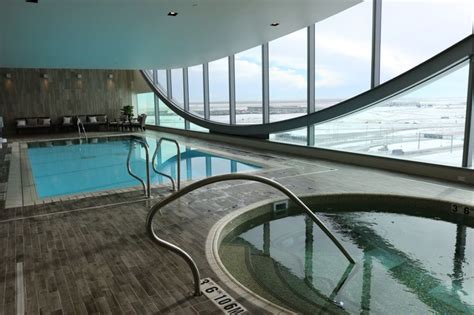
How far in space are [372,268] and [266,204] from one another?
1516 mm

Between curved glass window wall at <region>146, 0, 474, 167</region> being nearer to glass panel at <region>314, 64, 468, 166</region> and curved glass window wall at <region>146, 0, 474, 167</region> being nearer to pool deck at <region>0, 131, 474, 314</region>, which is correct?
glass panel at <region>314, 64, 468, 166</region>

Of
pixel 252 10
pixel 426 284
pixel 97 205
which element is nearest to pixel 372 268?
pixel 426 284

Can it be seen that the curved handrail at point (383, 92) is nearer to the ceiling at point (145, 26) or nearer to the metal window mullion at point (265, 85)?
the metal window mullion at point (265, 85)

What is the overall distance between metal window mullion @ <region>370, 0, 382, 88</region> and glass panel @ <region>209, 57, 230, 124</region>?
508cm

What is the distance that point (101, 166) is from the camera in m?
8.34

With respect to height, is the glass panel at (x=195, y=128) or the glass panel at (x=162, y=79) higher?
the glass panel at (x=162, y=79)

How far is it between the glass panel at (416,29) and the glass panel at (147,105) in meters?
12.1

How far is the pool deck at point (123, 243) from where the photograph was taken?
7.77 ft

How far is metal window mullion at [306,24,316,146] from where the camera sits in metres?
8.05

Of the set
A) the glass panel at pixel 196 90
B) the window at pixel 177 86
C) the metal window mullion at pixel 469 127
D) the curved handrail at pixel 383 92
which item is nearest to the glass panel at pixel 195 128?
the glass panel at pixel 196 90

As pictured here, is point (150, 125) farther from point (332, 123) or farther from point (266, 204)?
point (266, 204)

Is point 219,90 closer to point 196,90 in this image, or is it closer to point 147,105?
point 196,90

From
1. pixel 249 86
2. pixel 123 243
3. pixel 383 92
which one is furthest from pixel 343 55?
pixel 123 243

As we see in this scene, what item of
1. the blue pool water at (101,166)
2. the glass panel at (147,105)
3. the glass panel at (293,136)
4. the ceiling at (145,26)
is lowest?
the blue pool water at (101,166)
